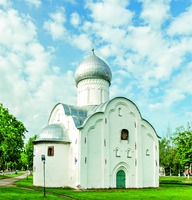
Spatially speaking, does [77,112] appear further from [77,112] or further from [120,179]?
[120,179]

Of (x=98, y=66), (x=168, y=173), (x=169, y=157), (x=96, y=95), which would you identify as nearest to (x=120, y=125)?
(x=96, y=95)

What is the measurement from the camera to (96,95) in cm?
3391

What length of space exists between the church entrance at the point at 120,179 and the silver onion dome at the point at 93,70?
1121 centimetres

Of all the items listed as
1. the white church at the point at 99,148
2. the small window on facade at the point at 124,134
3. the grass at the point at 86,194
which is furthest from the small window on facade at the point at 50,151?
the small window on facade at the point at 124,134

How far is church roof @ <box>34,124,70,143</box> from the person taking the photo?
29.0m

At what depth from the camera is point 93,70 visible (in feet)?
112

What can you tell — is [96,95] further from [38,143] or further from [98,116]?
[38,143]

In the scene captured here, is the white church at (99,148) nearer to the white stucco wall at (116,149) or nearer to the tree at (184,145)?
the white stucco wall at (116,149)

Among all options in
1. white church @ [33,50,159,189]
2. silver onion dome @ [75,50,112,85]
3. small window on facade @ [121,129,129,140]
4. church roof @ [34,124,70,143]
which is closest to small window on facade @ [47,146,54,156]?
white church @ [33,50,159,189]

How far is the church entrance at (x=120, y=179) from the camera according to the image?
95.2ft

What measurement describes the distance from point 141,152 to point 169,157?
3528 centimetres

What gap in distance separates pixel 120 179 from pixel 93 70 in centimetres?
1262

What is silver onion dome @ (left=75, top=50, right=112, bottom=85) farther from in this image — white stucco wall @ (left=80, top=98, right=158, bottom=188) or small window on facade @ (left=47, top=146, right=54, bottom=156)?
small window on facade @ (left=47, top=146, right=54, bottom=156)

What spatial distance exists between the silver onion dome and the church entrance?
441 inches
